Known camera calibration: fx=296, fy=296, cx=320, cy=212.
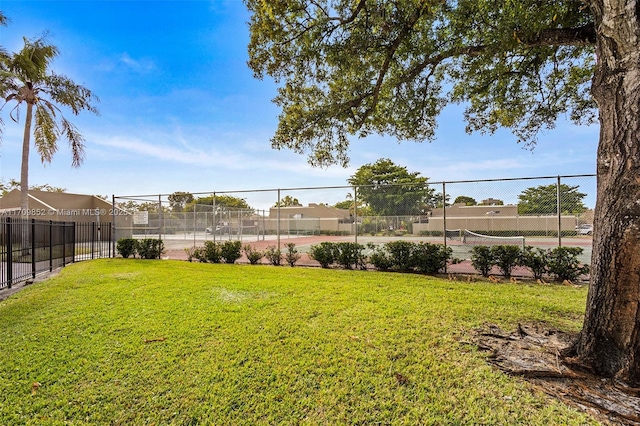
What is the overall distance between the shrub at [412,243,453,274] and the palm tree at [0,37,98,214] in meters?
15.2

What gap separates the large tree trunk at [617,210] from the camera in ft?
7.63

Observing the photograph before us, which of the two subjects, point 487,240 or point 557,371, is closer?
point 557,371

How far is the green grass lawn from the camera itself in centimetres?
215

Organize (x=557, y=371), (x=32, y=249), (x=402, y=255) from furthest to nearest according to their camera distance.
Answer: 1. (x=402, y=255)
2. (x=32, y=249)
3. (x=557, y=371)

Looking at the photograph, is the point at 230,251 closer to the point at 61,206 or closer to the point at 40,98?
the point at 40,98

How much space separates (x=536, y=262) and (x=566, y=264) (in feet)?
1.68

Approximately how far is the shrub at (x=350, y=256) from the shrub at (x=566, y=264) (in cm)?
413

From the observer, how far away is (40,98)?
42.5ft

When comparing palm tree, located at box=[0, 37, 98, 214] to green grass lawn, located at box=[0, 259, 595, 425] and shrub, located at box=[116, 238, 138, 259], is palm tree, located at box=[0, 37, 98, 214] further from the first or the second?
green grass lawn, located at box=[0, 259, 595, 425]

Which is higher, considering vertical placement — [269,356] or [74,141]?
[74,141]

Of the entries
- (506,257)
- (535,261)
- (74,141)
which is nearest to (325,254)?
(506,257)

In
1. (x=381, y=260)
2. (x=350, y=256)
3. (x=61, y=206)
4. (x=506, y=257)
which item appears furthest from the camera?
(x=61, y=206)

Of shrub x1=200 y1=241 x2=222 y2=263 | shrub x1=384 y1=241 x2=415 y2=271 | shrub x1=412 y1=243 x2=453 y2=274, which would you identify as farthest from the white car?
shrub x1=200 y1=241 x2=222 y2=263

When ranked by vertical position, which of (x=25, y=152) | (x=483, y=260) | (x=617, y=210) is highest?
(x=25, y=152)
